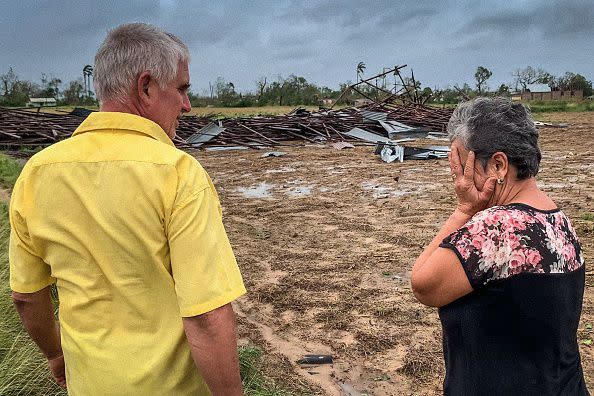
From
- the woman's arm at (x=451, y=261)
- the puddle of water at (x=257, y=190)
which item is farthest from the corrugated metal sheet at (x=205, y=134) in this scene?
the woman's arm at (x=451, y=261)

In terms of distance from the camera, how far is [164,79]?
1364 mm

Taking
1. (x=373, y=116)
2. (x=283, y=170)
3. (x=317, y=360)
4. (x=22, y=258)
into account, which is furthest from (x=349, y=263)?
(x=373, y=116)

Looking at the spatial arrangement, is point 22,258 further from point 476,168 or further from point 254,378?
point 254,378

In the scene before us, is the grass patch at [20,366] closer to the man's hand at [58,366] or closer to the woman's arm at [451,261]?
the man's hand at [58,366]

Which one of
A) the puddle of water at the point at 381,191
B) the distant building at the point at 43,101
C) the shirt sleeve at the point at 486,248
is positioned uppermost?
the distant building at the point at 43,101

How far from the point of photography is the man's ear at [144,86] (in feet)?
4.43

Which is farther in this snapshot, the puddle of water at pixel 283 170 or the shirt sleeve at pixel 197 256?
the puddle of water at pixel 283 170

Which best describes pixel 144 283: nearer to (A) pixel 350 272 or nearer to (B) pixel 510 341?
(B) pixel 510 341

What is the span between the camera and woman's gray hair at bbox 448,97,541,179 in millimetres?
1583

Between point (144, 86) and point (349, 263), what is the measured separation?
4743 millimetres

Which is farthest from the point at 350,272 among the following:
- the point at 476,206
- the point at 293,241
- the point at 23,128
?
the point at 23,128

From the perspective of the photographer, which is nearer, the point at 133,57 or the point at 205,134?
the point at 133,57

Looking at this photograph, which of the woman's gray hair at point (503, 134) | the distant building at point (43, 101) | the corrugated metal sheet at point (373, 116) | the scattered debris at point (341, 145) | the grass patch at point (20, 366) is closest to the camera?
the woman's gray hair at point (503, 134)

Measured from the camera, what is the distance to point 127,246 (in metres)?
1.32
